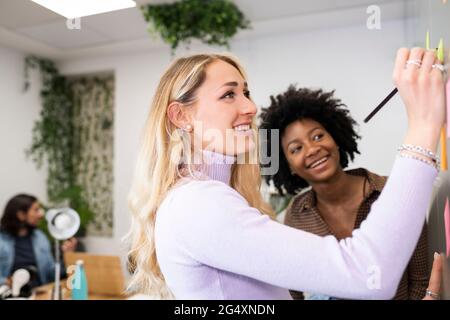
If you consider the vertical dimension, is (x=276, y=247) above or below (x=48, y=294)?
above

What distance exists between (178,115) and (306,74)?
0.88 feet

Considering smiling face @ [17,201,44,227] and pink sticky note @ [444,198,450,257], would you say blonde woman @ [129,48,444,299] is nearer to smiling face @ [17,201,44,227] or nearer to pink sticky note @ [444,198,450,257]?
pink sticky note @ [444,198,450,257]

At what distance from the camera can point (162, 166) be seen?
1.71 ft

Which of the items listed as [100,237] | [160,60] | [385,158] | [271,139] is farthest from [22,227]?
[385,158]

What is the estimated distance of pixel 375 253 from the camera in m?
0.34

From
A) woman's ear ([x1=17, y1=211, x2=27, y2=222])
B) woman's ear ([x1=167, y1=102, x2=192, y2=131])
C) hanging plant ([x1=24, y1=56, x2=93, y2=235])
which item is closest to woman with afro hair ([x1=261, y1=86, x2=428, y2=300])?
woman's ear ([x1=167, y1=102, x2=192, y2=131])

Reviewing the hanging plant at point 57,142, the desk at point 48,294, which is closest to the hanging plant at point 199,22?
the hanging plant at point 57,142

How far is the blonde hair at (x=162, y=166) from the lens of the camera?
20.2 inches

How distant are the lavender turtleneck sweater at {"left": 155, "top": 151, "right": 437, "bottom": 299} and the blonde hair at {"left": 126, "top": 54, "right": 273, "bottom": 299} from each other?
0.07 metres

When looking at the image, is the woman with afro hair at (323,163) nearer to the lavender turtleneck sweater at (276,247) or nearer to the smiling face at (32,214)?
the lavender turtleneck sweater at (276,247)

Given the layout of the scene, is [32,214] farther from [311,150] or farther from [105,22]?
[311,150]

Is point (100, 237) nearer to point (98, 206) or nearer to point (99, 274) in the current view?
point (98, 206)

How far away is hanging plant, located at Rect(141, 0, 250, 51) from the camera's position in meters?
0.89

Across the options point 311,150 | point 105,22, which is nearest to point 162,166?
point 311,150
